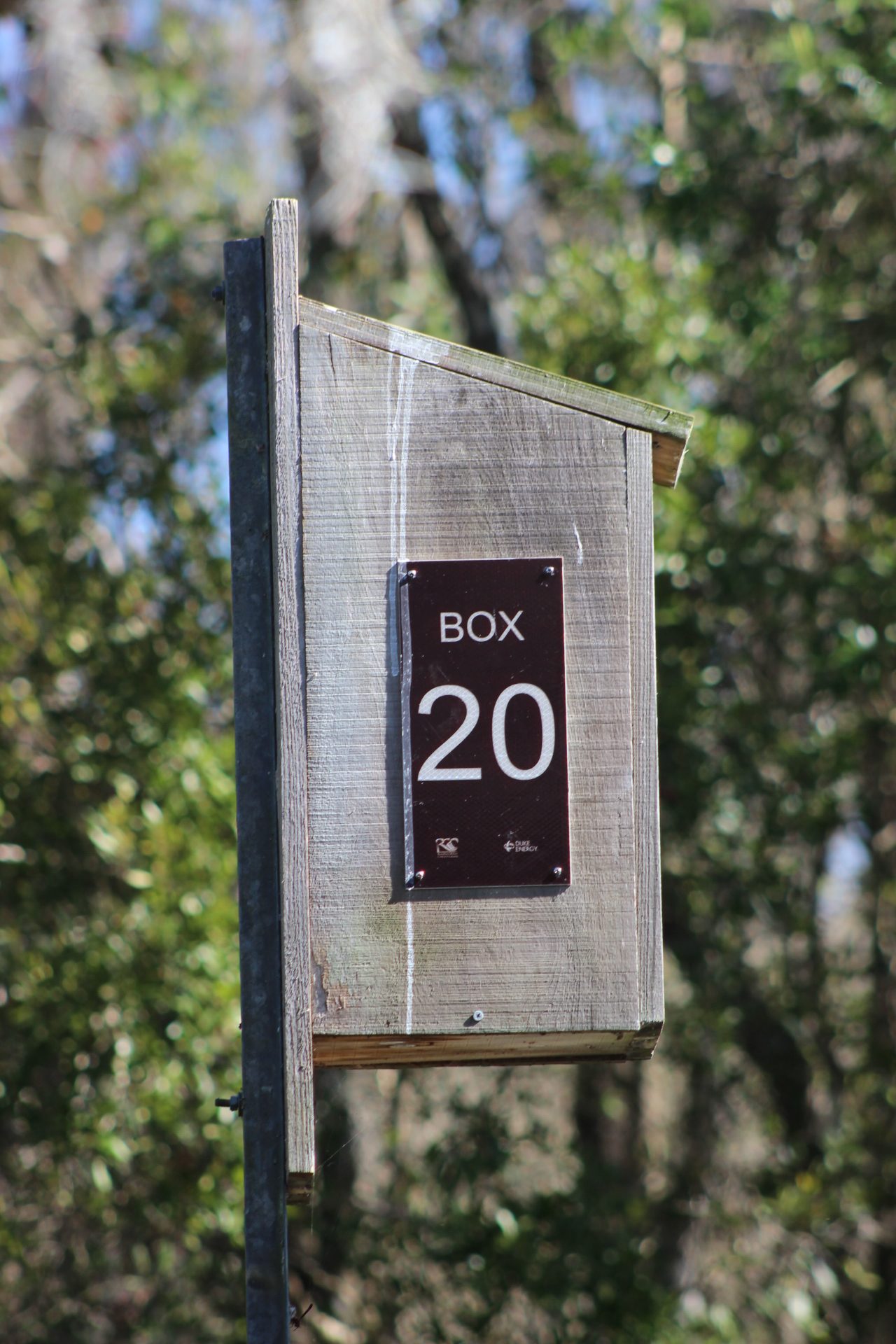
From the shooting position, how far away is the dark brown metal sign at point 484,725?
172 cm

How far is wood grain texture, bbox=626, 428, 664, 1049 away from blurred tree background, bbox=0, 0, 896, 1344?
7.14ft

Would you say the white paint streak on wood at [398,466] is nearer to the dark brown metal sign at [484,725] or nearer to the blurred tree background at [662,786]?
the dark brown metal sign at [484,725]

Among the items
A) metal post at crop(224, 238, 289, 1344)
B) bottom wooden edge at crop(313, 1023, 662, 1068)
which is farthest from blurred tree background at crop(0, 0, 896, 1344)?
metal post at crop(224, 238, 289, 1344)

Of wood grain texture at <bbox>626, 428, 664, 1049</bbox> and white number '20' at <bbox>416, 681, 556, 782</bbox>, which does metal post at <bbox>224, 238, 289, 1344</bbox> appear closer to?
white number '20' at <bbox>416, 681, 556, 782</bbox>

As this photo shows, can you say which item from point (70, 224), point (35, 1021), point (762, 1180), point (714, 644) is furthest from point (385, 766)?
point (70, 224)

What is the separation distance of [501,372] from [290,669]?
1.52 ft

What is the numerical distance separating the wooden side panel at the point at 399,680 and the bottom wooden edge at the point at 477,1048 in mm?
23

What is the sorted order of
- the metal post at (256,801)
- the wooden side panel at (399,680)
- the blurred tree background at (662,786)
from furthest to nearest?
the blurred tree background at (662,786), the wooden side panel at (399,680), the metal post at (256,801)

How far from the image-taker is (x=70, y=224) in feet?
19.9

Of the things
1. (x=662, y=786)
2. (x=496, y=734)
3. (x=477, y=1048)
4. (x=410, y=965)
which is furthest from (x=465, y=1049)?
(x=662, y=786)

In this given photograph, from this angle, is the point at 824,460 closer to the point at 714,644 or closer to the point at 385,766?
the point at 714,644

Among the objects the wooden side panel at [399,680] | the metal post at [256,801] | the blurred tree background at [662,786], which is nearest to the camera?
→ the metal post at [256,801]

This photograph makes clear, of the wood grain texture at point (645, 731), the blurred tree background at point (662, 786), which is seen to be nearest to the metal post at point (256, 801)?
the wood grain texture at point (645, 731)

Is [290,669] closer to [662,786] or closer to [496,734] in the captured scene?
[496,734]
